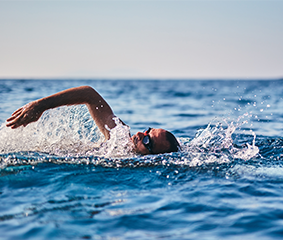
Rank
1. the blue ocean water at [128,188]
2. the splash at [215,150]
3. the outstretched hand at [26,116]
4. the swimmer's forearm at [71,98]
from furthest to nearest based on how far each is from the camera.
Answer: the splash at [215,150]
the swimmer's forearm at [71,98]
the outstretched hand at [26,116]
the blue ocean water at [128,188]

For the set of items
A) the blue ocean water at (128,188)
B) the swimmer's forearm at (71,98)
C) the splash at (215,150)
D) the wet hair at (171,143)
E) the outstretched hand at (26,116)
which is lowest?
the blue ocean water at (128,188)

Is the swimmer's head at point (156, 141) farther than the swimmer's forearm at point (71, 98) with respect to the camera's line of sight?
Yes

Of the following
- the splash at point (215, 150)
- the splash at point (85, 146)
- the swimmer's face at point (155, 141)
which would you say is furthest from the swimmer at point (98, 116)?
the splash at point (215, 150)

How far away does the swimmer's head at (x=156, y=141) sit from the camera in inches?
184

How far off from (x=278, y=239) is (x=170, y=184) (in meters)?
1.41

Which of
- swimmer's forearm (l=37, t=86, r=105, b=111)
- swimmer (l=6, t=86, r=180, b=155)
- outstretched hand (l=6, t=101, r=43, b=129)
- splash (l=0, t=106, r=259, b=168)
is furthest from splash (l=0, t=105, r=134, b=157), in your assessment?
outstretched hand (l=6, t=101, r=43, b=129)

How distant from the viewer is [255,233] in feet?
8.98

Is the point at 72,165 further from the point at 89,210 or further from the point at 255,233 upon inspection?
the point at 255,233

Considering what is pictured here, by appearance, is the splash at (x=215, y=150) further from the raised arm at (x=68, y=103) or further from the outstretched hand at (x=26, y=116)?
the outstretched hand at (x=26, y=116)

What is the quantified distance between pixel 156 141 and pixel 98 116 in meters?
1.03

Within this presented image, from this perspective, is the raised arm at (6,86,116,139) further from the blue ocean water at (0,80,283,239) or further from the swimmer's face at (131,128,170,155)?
the swimmer's face at (131,128,170,155)

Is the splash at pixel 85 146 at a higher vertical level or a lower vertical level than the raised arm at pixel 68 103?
lower

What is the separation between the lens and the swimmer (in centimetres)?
413

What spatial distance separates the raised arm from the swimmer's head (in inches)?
21.3
